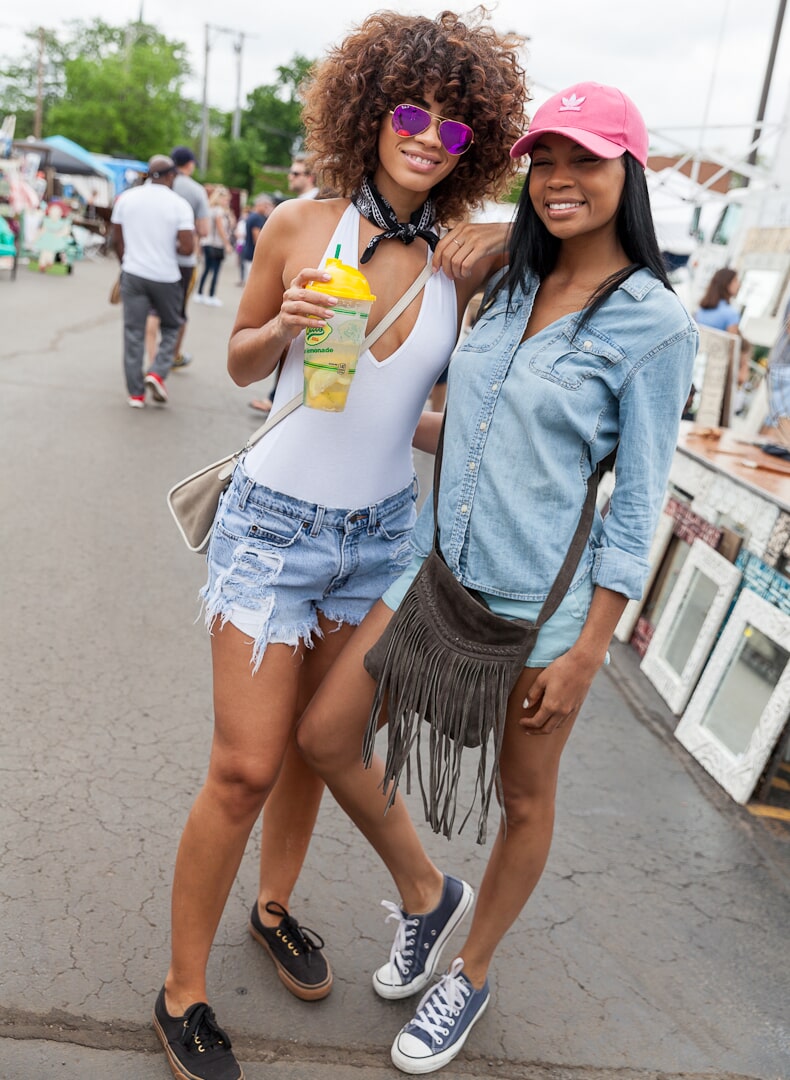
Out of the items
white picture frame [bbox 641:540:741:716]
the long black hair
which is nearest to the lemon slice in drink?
the long black hair

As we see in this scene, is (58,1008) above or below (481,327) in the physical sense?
below

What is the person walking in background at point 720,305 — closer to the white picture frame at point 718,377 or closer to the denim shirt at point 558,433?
the white picture frame at point 718,377

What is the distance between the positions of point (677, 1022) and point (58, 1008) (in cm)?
148

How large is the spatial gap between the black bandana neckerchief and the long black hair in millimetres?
206

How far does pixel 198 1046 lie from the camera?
82.7 inches

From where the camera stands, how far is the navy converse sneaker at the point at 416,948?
8.02 ft

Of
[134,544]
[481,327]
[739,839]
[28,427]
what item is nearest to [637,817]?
[739,839]

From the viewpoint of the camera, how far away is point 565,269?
6.66ft

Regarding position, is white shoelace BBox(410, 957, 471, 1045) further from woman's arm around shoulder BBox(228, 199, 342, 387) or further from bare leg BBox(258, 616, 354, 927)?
woman's arm around shoulder BBox(228, 199, 342, 387)

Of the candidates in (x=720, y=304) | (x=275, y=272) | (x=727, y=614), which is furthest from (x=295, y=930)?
(x=720, y=304)

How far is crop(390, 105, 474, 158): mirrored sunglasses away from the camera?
2055 millimetres

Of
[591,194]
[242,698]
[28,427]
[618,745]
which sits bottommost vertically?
[28,427]

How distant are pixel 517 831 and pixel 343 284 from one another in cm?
121

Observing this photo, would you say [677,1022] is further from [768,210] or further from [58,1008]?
[768,210]
